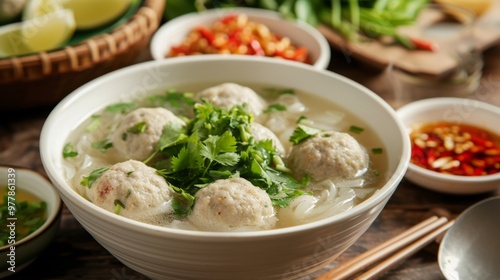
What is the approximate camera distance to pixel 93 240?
2.38 m

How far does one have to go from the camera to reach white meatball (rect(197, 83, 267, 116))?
2.40 meters

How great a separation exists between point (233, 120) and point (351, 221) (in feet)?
2.02

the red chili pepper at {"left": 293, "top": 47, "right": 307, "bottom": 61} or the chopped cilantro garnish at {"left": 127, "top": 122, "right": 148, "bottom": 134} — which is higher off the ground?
the chopped cilantro garnish at {"left": 127, "top": 122, "right": 148, "bottom": 134}

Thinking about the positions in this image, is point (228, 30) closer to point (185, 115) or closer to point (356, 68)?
point (356, 68)

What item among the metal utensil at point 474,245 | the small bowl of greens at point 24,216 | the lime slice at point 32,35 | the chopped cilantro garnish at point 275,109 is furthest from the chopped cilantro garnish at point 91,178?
the lime slice at point 32,35

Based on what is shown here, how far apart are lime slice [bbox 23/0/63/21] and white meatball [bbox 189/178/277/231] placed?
6.64 feet

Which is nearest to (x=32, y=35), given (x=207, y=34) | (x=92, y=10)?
(x=92, y=10)

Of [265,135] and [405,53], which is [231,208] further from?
[405,53]

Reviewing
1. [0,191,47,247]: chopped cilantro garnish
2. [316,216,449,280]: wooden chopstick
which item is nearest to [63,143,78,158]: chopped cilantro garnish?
[0,191,47,247]: chopped cilantro garnish

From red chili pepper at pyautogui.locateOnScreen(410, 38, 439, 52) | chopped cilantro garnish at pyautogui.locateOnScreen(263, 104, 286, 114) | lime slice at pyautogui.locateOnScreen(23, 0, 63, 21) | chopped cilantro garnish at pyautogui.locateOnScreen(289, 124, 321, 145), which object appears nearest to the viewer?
chopped cilantro garnish at pyautogui.locateOnScreen(289, 124, 321, 145)

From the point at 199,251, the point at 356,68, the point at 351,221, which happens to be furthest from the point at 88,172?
the point at 356,68

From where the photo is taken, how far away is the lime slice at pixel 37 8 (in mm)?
3396

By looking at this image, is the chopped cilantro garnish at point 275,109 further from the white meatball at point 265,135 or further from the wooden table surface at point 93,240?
the wooden table surface at point 93,240

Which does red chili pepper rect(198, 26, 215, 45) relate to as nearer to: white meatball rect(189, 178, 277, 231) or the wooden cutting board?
the wooden cutting board
